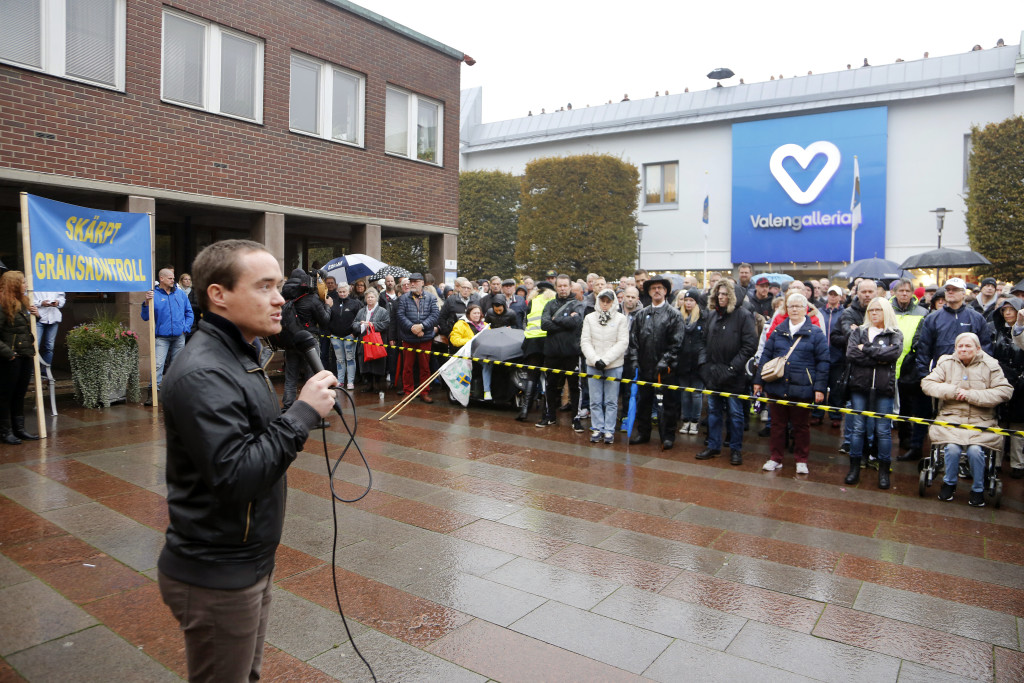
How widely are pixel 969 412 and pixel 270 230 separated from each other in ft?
40.8

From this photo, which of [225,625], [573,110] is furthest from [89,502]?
[573,110]

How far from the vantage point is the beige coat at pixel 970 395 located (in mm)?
6730

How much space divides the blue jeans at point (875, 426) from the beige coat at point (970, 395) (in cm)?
44

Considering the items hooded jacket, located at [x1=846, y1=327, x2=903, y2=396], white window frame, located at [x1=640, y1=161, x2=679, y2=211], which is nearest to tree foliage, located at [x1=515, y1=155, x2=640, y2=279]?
white window frame, located at [x1=640, y1=161, x2=679, y2=211]

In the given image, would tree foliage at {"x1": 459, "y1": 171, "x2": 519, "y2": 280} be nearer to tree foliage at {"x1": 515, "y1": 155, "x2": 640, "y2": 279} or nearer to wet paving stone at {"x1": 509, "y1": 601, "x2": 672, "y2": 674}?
tree foliage at {"x1": 515, "y1": 155, "x2": 640, "y2": 279}

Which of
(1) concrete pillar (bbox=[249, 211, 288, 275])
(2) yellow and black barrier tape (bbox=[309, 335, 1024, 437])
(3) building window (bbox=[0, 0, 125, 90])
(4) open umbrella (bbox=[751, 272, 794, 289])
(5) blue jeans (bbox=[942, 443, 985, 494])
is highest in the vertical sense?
(3) building window (bbox=[0, 0, 125, 90])

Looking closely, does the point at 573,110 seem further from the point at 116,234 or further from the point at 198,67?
the point at 116,234

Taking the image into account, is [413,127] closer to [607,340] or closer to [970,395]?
[607,340]

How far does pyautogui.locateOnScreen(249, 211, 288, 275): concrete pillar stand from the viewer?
14.5m

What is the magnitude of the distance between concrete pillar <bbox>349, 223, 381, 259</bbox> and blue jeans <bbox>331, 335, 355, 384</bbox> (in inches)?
179

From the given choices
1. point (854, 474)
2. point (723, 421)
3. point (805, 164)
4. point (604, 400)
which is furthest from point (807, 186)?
point (854, 474)

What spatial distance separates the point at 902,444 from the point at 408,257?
24.5 m

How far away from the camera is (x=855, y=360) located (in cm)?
762

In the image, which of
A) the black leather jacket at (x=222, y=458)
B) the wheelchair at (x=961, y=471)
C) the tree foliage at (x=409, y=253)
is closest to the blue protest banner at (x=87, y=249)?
the black leather jacket at (x=222, y=458)
